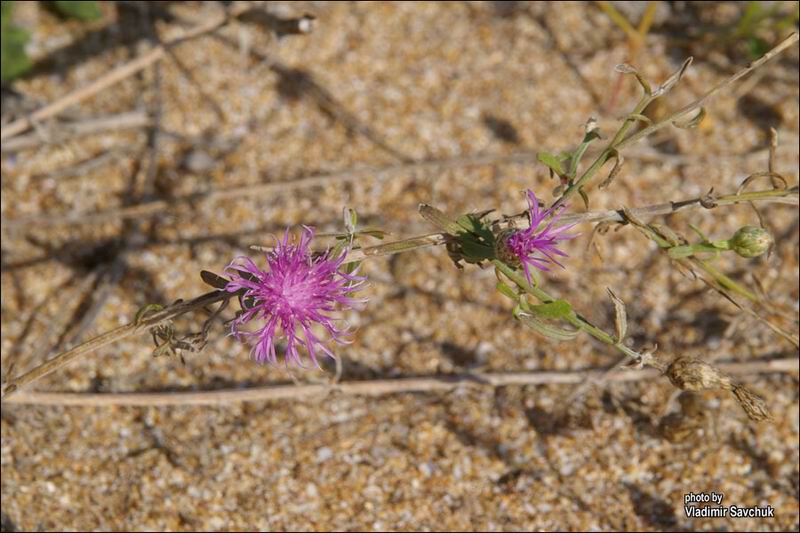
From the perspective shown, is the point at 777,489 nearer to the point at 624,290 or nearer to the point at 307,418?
the point at 624,290

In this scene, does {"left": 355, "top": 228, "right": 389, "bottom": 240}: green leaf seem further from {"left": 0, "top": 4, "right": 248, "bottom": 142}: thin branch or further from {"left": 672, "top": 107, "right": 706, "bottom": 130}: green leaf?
{"left": 0, "top": 4, "right": 248, "bottom": 142}: thin branch

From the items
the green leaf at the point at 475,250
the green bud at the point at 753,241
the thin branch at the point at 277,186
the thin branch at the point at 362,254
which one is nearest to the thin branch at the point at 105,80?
the thin branch at the point at 277,186

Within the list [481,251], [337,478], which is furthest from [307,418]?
[481,251]

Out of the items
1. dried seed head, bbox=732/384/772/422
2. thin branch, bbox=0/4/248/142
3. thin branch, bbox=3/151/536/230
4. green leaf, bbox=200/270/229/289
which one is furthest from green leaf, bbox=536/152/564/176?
thin branch, bbox=0/4/248/142

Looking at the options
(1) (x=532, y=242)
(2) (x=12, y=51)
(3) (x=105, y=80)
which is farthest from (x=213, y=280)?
(2) (x=12, y=51)

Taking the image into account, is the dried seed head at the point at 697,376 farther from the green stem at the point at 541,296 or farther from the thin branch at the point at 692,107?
the thin branch at the point at 692,107
